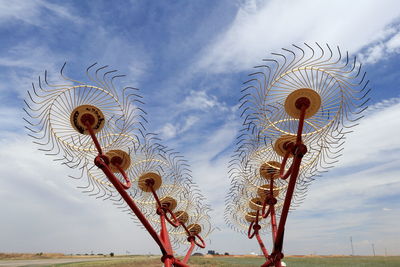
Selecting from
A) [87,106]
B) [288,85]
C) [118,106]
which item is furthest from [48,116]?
[288,85]

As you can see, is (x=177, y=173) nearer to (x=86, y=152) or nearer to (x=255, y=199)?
(x=255, y=199)

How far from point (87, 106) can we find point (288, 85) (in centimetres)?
531

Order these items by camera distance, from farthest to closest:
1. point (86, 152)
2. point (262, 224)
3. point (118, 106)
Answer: point (262, 224) → point (86, 152) → point (118, 106)

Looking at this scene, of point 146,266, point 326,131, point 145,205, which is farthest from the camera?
point 146,266

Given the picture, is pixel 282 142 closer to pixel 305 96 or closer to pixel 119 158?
pixel 305 96

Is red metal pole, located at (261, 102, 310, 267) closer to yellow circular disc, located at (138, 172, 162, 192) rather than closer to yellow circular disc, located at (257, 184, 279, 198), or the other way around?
yellow circular disc, located at (257, 184, 279, 198)

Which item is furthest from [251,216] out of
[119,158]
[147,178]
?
[119,158]

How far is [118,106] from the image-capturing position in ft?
29.3

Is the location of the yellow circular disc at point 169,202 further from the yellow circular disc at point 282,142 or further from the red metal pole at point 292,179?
the yellow circular disc at point 282,142

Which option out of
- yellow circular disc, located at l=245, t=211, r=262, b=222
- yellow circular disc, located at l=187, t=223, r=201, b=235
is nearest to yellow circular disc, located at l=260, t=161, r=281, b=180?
yellow circular disc, located at l=245, t=211, r=262, b=222

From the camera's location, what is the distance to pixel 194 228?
51.4 feet

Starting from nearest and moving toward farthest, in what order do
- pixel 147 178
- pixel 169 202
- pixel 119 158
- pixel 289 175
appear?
pixel 289 175, pixel 119 158, pixel 147 178, pixel 169 202

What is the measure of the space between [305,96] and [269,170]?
3.92 m

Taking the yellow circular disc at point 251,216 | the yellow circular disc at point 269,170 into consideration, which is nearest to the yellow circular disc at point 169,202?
the yellow circular disc at point 251,216
